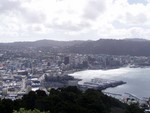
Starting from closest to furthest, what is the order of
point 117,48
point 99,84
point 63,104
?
point 63,104 → point 99,84 → point 117,48

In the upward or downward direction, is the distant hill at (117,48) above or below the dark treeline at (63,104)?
below

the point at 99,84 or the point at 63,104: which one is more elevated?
the point at 63,104

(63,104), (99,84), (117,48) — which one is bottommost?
(99,84)

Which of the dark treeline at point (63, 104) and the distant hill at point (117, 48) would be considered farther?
the distant hill at point (117, 48)

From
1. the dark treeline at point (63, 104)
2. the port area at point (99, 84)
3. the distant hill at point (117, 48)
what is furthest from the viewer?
the distant hill at point (117, 48)

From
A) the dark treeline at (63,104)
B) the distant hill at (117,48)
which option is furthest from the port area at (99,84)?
the distant hill at (117,48)

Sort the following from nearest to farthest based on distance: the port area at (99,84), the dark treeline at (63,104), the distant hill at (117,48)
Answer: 1. the dark treeline at (63,104)
2. the port area at (99,84)
3. the distant hill at (117,48)

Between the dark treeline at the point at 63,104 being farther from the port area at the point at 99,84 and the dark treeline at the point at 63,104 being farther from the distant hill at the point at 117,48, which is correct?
the distant hill at the point at 117,48

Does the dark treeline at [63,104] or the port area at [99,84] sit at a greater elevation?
the dark treeline at [63,104]

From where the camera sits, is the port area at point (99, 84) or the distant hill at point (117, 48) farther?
the distant hill at point (117, 48)

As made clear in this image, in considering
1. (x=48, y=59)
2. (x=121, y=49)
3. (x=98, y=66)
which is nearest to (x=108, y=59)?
(x=98, y=66)

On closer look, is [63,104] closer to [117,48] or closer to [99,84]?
[99,84]

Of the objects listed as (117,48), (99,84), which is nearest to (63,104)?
(99,84)
